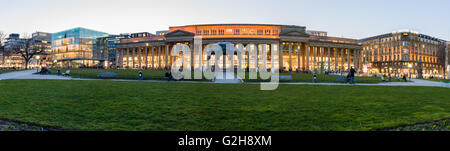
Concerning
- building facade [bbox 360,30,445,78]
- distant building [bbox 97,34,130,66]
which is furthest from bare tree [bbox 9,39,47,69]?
building facade [bbox 360,30,445,78]

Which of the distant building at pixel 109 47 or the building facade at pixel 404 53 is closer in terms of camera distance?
the building facade at pixel 404 53

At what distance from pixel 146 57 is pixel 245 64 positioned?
50998mm

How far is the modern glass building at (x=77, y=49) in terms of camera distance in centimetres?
13800

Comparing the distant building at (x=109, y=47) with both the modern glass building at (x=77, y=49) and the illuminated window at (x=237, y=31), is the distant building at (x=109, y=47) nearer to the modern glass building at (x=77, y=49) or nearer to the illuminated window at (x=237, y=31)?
the modern glass building at (x=77, y=49)

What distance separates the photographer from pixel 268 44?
102062 mm

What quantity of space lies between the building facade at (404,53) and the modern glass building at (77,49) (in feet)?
523

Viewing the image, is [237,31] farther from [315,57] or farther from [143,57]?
[143,57]

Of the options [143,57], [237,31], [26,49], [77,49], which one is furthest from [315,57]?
[77,49]

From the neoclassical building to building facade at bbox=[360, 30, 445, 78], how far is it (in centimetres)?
1446

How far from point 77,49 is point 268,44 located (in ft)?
378

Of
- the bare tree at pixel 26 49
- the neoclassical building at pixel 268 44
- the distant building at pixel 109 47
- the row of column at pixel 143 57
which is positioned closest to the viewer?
the bare tree at pixel 26 49

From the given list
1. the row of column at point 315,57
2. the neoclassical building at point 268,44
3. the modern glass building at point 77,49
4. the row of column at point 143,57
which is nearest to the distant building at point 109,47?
the modern glass building at point 77,49
